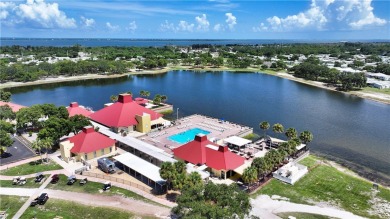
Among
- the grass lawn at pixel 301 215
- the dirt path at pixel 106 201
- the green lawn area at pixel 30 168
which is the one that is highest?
the green lawn area at pixel 30 168

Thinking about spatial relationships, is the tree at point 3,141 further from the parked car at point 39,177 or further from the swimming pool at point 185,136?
the swimming pool at point 185,136

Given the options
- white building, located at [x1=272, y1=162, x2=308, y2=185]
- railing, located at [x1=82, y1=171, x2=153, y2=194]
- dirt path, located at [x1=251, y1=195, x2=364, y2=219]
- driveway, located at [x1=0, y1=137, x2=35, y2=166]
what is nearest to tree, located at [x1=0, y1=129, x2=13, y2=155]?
driveway, located at [x1=0, y1=137, x2=35, y2=166]

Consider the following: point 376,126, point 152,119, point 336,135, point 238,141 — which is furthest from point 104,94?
point 376,126

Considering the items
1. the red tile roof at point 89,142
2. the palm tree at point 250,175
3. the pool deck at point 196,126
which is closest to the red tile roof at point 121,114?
the pool deck at point 196,126

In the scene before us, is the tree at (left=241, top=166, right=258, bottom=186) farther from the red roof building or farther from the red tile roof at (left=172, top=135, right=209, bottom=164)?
the red tile roof at (left=172, top=135, right=209, bottom=164)

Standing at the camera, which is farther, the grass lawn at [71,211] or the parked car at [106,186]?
the parked car at [106,186]
